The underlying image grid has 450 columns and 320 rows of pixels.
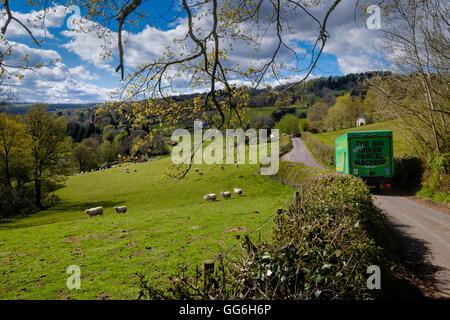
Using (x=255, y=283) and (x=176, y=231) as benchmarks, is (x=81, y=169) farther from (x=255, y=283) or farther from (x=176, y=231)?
(x=255, y=283)

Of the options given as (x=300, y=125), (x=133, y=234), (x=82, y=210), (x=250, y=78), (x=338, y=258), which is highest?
(x=300, y=125)

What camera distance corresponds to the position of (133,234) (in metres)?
12.3

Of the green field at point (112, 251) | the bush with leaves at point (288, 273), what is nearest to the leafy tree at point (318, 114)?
the green field at point (112, 251)

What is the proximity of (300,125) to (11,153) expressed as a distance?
297 ft

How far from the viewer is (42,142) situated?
32.5m

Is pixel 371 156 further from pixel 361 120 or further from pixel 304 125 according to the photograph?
pixel 304 125

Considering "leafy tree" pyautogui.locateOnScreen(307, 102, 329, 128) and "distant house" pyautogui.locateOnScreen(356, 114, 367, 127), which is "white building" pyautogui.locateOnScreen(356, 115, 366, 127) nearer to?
"distant house" pyautogui.locateOnScreen(356, 114, 367, 127)

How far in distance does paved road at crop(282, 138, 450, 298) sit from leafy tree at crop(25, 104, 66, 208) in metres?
36.5

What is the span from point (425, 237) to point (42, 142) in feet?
128

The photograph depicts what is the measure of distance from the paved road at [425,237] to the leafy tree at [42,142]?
3648 cm

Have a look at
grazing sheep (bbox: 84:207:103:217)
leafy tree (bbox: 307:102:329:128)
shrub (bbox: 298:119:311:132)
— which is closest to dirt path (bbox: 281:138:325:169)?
grazing sheep (bbox: 84:207:103:217)

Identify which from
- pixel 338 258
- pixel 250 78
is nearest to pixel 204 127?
pixel 250 78

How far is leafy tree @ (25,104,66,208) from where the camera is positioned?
31781 mm

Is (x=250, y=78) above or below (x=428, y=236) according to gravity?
above
